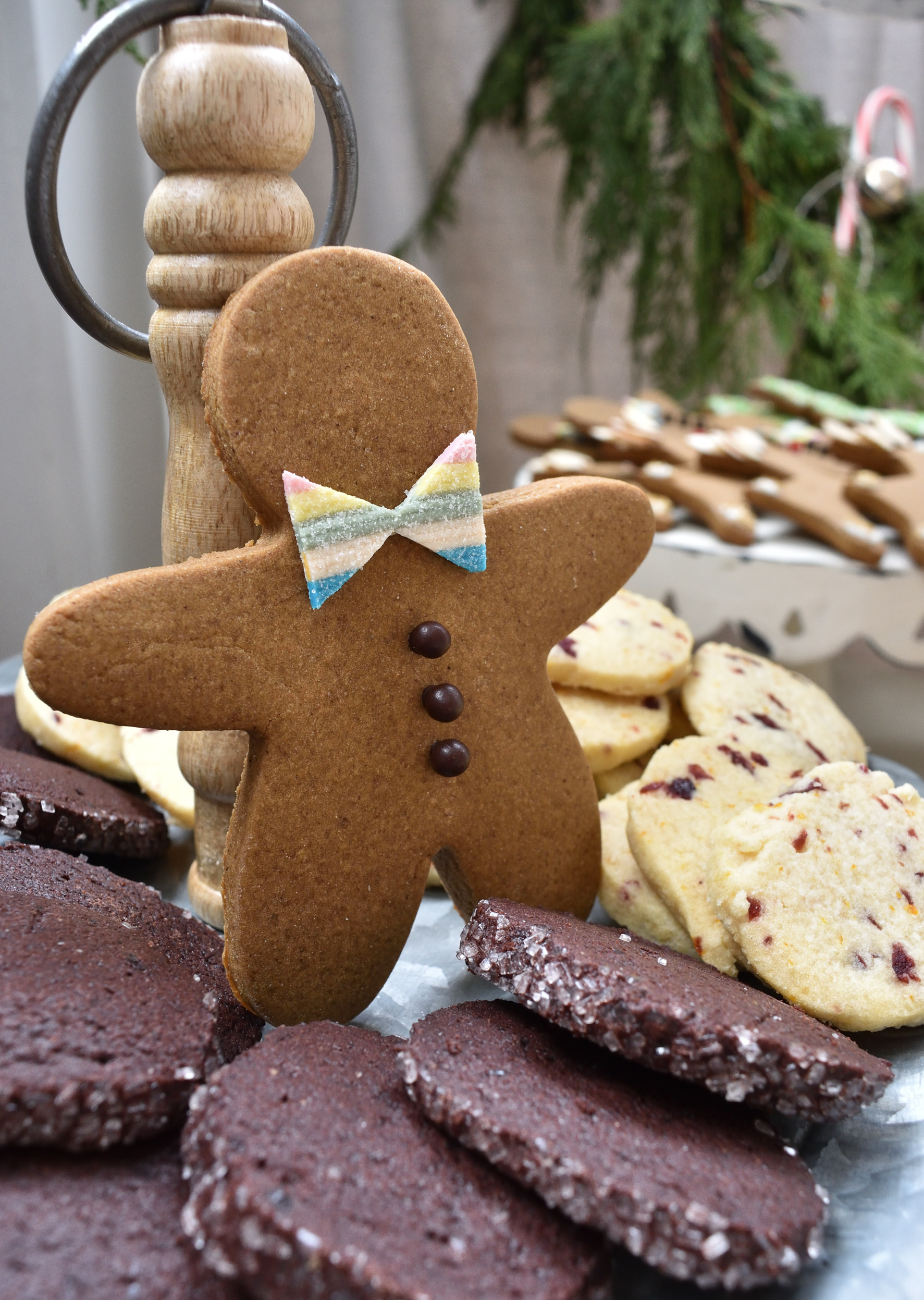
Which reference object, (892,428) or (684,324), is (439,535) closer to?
(892,428)

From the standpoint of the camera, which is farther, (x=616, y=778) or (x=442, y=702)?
(x=616, y=778)

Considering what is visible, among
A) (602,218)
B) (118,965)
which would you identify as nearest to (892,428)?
(602,218)

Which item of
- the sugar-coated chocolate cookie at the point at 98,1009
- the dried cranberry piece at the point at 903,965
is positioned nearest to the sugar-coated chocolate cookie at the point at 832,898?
the dried cranberry piece at the point at 903,965

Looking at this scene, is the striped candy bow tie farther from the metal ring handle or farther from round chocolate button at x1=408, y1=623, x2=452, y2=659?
the metal ring handle

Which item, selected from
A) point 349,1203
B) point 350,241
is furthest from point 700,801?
point 350,241

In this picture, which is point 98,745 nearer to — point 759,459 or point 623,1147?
point 623,1147

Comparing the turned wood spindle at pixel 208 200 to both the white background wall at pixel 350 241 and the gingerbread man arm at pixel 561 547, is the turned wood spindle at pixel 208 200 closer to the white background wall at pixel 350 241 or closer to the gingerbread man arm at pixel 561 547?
the gingerbread man arm at pixel 561 547

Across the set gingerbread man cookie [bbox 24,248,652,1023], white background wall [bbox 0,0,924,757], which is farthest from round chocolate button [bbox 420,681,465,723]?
white background wall [bbox 0,0,924,757]
